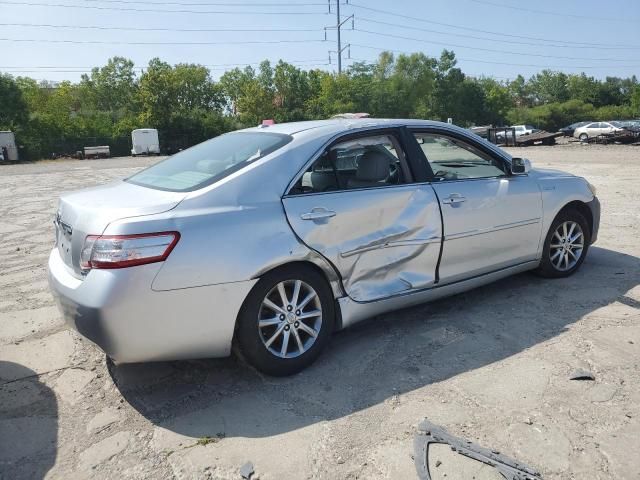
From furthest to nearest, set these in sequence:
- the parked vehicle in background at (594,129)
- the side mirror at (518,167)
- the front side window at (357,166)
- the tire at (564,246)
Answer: the parked vehicle in background at (594,129) → the tire at (564,246) → the side mirror at (518,167) → the front side window at (357,166)

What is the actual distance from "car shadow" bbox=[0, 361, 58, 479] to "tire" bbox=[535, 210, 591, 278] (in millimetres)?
4054

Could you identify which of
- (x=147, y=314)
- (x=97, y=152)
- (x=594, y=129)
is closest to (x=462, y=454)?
(x=147, y=314)

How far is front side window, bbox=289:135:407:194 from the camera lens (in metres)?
3.51

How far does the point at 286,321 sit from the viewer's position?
10.7 ft

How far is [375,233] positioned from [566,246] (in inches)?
91.3

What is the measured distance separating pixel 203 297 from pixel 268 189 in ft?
2.54

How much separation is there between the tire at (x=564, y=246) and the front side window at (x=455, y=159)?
829 mm

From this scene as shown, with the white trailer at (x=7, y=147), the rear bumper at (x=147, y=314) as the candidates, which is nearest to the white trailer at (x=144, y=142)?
the white trailer at (x=7, y=147)

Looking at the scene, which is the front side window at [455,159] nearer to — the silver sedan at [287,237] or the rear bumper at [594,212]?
the silver sedan at [287,237]

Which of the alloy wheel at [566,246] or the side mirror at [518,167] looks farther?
the alloy wheel at [566,246]

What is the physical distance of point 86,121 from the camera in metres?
52.0

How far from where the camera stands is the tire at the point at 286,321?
3.12m

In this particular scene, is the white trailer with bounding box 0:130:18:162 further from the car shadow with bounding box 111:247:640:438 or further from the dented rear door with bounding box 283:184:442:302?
the dented rear door with bounding box 283:184:442:302

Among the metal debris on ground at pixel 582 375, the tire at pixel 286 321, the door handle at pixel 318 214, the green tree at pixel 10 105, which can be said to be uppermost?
the green tree at pixel 10 105
